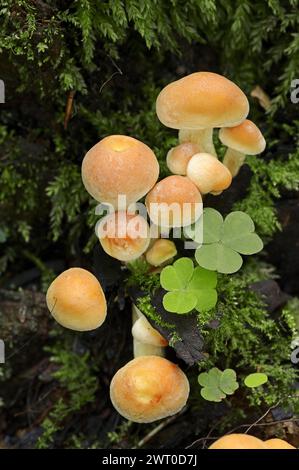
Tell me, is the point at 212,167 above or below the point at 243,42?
below

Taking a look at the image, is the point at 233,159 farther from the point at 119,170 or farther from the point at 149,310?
the point at 149,310

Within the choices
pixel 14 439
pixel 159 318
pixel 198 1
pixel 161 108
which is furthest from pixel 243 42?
pixel 14 439

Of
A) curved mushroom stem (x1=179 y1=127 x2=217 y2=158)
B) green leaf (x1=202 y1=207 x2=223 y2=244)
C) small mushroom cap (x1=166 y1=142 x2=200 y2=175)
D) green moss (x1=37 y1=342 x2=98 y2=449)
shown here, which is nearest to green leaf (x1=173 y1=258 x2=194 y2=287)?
green leaf (x1=202 y1=207 x2=223 y2=244)

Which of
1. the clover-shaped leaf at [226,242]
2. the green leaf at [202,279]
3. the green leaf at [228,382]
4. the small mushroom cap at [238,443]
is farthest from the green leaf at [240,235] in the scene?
the small mushroom cap at [238,443]

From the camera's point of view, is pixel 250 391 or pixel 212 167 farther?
pixel 250 391

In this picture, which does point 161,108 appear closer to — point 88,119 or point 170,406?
point 88,119

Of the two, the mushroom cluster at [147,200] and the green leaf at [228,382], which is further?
the green leaf at [228,382]

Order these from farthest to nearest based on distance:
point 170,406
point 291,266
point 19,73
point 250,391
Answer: point 291,266 → point 19,73 → point 250,391 → point 170,406

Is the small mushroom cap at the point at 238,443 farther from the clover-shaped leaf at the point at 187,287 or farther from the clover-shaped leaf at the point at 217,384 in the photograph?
the clover-shaped leaf at the point at 187,287
